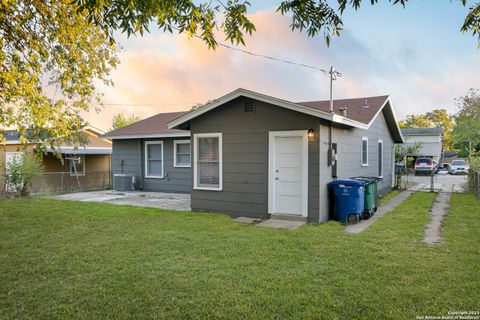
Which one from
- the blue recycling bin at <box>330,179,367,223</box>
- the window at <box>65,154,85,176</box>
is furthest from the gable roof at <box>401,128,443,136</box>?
the window at <box>65,154,85,176</box>

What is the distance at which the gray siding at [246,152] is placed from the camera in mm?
7941

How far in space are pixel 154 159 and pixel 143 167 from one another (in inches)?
27.2

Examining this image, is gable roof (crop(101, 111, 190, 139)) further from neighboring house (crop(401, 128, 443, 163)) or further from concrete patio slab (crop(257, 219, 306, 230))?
neighboring house (crop(401, 128, 443, 163))

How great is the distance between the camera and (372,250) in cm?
538

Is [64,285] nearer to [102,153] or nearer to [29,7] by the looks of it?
[29,7]

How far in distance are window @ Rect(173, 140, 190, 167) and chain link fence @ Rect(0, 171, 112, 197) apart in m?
4.70

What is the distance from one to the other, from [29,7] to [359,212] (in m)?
7.61

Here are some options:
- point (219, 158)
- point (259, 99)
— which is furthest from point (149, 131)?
point (259, 99)

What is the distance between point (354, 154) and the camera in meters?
10.2

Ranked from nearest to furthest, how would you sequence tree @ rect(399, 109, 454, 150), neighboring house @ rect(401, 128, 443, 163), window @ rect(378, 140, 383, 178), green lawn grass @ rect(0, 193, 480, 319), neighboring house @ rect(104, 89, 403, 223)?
1. green lawn grass @ rect(0, 193, 480, 319)
2. neighboring house @ rect(104, 89, 403, 223)
3. window @ rect(378, 140, 383, 178)
4. neighboring house @ rect(401, 128, 443, 163)
5. tree @ rect(399, 109, 454, 150)

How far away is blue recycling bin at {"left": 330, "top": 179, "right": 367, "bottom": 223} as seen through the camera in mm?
7887

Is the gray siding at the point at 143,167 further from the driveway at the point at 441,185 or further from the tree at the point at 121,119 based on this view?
the tree at the point at 121,119

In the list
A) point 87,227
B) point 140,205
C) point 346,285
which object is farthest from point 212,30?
point 140,205

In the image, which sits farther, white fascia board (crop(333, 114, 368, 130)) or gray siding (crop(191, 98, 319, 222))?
gray siding (crop(191, 98, 319, 222))
